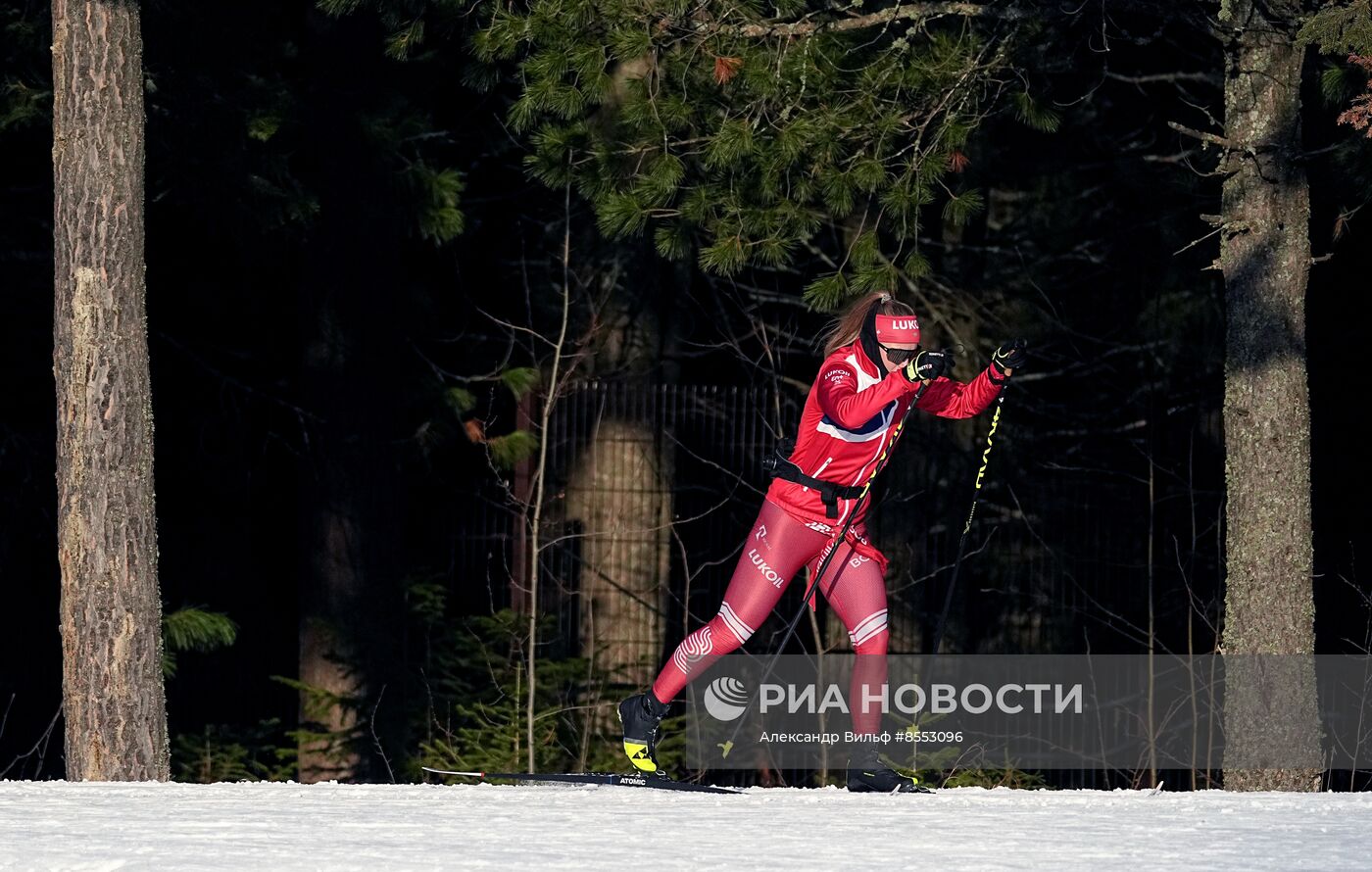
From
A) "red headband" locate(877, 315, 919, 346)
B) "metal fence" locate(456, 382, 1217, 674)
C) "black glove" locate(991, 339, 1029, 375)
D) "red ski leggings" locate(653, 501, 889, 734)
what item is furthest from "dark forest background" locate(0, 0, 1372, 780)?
"red headband" locate(877, 315, 919, 346)

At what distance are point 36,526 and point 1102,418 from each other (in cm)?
744

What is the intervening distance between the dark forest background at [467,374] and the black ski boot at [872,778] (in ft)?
13.7

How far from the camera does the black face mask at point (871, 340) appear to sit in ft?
27.9

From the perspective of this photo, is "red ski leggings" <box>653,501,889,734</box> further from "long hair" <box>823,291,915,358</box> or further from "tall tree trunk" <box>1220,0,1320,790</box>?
"tall tree trunk" <box>1220,0,1320,790</box>

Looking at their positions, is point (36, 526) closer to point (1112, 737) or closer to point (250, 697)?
point (250, 697)

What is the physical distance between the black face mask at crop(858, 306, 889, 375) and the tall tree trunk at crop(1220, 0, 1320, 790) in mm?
2748

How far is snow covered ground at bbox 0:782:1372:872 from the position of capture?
257 inches

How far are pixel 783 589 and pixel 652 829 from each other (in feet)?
5.43

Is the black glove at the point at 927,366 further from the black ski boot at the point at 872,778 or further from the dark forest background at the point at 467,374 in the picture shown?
the dark forest background at the point at 467,374

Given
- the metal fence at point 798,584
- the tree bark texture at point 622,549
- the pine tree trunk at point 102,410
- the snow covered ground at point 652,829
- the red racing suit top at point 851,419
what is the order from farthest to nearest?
the tree bark texture at point 622,549 < the metal fence at point 798,584 < the pine tree trunk at point 102,410 < the red racing suit top at point 851,419 < the snow covered ground at point 652,829

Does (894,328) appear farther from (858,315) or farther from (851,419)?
(851,419)

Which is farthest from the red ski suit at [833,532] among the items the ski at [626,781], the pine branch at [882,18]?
the pine branch at [882,18]

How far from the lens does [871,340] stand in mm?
8508

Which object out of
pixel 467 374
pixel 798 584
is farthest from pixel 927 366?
pixel 467 374
